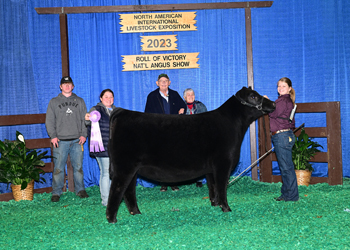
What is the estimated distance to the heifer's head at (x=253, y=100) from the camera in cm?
392

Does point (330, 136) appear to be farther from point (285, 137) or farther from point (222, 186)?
point (222, 186)

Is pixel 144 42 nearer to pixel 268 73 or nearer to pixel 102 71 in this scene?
pixel 102 71

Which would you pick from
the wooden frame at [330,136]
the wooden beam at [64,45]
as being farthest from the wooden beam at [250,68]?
the wooden beam at [64,45]

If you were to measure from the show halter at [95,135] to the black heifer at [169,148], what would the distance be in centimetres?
74

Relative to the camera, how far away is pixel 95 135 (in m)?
4.25

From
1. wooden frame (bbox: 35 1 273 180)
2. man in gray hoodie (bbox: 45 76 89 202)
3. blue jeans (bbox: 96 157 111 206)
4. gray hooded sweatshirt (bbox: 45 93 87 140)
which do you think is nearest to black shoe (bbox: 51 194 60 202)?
man in gray hoodie (bbox: 45 76 89 202)

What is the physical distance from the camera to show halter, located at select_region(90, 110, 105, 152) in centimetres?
421

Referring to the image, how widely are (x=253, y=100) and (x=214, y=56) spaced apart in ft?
7.99

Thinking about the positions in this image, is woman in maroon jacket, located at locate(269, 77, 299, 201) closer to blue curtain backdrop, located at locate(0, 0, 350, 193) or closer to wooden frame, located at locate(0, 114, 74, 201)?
blue curtain backdrop, located at locate(0, 0, 350, 193)

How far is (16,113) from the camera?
19.2 ft

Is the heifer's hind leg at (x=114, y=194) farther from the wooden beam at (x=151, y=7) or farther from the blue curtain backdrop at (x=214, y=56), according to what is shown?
the wooden beam at (x=151, y=7)

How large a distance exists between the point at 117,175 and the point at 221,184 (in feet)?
4.18

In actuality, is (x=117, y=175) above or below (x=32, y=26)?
below

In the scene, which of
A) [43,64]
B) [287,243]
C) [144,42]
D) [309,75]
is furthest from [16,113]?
[309,75]
